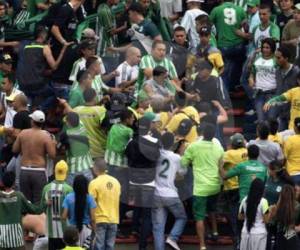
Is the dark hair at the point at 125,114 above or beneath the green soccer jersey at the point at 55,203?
above

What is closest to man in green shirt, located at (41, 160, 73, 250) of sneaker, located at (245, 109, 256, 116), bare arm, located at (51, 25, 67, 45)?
bare arm, located at (51, 25, 67, 45)

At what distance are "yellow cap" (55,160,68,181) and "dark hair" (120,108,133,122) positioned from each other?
150cm

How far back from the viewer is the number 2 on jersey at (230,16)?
32.2 m

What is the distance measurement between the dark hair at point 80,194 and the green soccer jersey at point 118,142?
1.42 meters

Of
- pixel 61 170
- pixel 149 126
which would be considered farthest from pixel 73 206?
pixel 149 126

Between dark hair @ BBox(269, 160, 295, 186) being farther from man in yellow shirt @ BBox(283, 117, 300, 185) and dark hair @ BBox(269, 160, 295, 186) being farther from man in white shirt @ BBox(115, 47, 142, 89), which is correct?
man in white shirt @ BBox(115, 47, 142, 89)

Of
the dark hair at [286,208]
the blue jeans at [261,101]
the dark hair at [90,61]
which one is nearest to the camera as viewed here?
the dark hair at [286,208]

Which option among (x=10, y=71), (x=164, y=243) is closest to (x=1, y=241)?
(x=164, y=243)

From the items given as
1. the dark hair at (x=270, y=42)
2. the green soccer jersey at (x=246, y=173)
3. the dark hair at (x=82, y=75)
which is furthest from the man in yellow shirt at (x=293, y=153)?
the dark hair at (x=82, y=75)

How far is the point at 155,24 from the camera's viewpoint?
32156mm

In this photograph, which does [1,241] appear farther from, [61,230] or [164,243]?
[164,243]

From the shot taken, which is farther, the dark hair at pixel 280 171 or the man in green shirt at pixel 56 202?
the dark hair at pixel 280 171

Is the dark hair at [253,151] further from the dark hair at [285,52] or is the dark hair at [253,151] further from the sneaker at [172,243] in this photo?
the dark hair at [285,52]

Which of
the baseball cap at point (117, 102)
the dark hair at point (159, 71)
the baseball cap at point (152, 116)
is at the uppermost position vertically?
the dark hair at point (159, 71)
